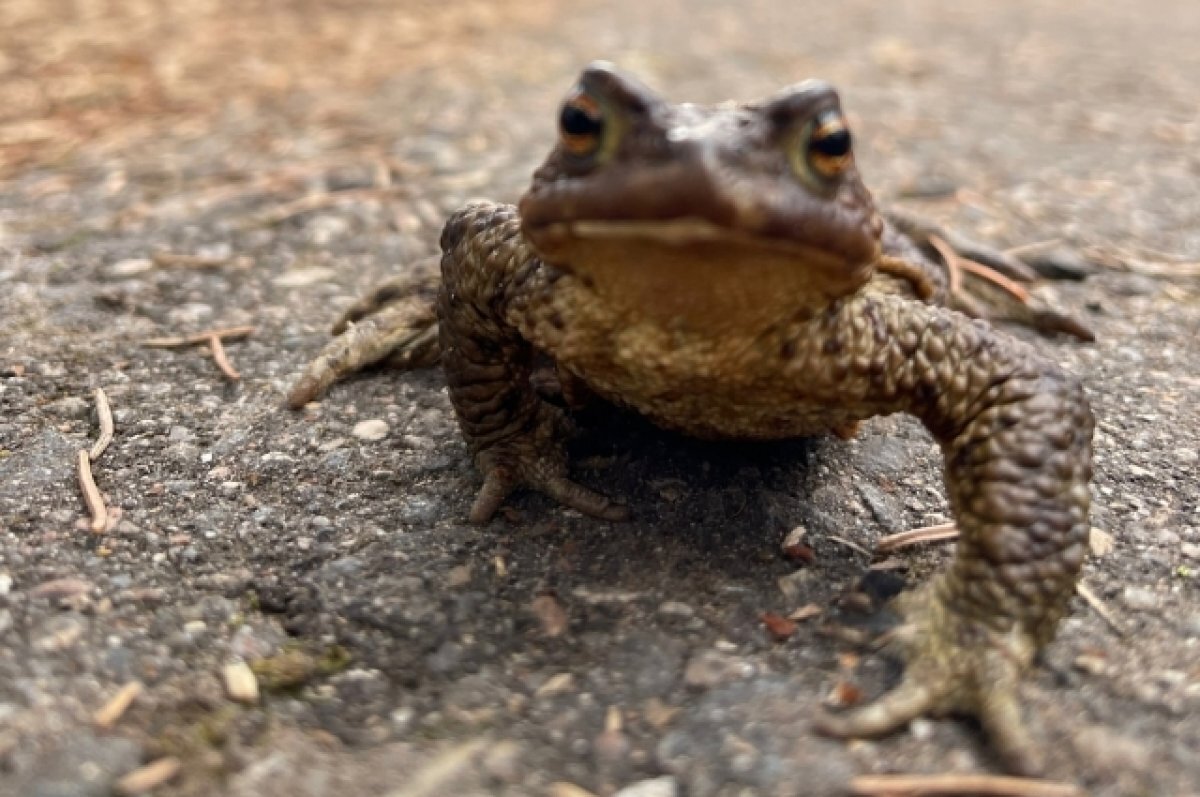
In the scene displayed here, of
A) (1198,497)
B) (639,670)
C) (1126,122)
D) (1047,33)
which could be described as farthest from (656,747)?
(1047,33)

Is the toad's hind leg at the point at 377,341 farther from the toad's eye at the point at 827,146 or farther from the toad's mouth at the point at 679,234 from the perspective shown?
the toad's eye at the point at 827,146

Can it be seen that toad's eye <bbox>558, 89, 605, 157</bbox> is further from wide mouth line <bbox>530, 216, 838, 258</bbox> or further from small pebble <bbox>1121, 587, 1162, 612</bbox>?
small pebble <bbox>1121, 587, 1162, 612</bbox>

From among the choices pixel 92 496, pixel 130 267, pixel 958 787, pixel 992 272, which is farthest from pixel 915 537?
pixel 130 267

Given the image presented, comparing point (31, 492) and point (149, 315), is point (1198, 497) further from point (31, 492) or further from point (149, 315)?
point (149, 315)

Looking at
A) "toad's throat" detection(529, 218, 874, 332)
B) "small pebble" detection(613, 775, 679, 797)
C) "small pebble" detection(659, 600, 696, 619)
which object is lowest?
"small pebble" detection(613, 775, 679, 797)

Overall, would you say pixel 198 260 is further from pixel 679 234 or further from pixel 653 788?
pixel 653 788

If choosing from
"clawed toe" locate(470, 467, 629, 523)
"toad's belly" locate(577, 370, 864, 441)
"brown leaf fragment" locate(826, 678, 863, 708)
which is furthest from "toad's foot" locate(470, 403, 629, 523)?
"brown leaf fragment" locate(826, 678, 863, 708)

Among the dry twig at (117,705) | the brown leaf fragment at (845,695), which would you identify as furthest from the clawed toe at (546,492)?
the dry twig at (117,705)
